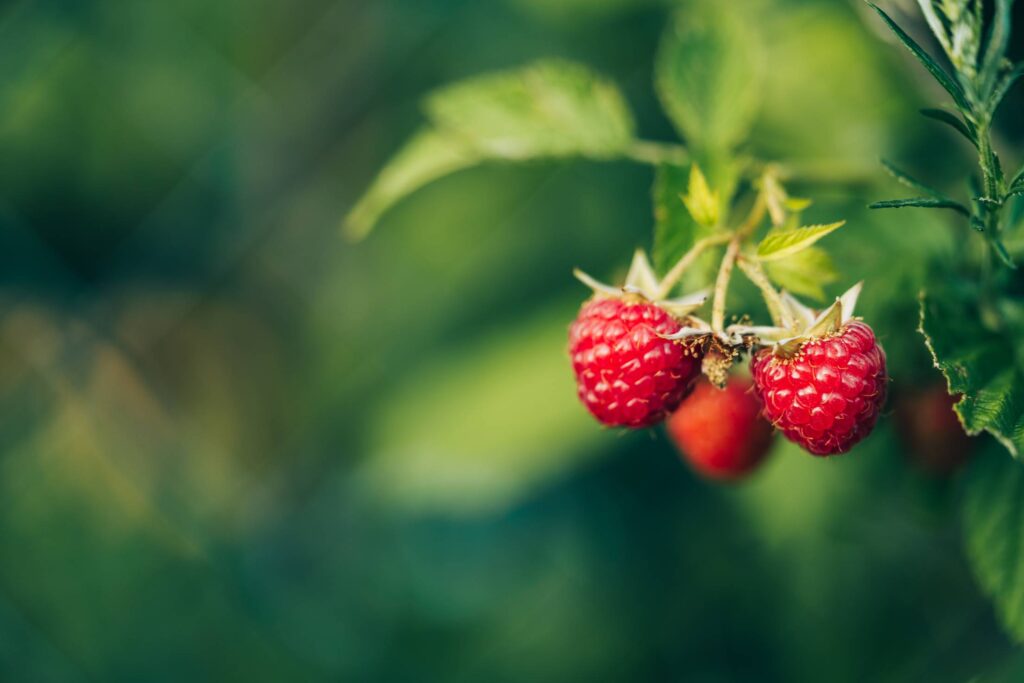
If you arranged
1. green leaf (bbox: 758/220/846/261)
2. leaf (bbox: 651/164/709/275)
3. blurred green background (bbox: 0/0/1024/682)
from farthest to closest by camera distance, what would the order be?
1. blurred green background (bbox: 0/0/1024/682)
2. leaf (bbox: 651/164/709/275)
3. green leaf (bbox: 758/220/846/261)

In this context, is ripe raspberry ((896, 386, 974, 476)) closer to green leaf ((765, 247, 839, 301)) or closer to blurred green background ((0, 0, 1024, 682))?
green leaf ((765, 247, 839, 301))

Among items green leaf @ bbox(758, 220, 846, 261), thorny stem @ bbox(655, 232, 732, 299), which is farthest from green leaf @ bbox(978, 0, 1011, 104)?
thorny stem @ bbox(655, 232, 732, 299)

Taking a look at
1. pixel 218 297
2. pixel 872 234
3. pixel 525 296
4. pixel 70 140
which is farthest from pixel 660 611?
pixel 70 140

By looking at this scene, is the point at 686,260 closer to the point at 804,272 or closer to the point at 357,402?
the point at 804,272

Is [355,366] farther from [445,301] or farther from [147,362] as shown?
[147,362]

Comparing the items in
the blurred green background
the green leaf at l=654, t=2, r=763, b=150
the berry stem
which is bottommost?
the blurred green background

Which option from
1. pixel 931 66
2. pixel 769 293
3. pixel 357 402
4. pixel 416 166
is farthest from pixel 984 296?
pixel 357 402

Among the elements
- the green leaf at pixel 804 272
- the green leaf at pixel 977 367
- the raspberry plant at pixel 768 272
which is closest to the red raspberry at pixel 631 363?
the raspberry plant at pixel 768 272
